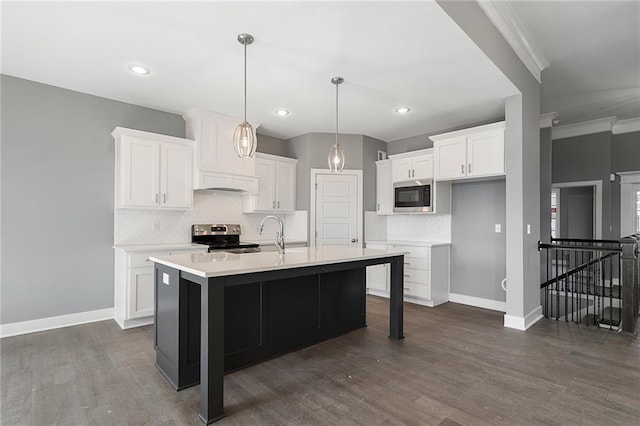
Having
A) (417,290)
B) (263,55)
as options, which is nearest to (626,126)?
(417,290)

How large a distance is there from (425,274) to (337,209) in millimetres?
1734

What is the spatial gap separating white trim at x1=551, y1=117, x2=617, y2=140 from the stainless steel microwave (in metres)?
3.40

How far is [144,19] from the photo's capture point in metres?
2.43

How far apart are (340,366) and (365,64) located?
2.72 m

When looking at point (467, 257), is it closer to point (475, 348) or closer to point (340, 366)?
point (475, 348)

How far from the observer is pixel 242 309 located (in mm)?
2607

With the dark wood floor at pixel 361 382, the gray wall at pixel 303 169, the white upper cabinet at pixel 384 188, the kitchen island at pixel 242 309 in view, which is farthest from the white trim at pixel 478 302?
the gray wall at pixel 303 169

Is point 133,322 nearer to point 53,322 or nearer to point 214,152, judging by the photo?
point 53,322

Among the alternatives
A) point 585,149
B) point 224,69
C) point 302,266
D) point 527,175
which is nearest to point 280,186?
point 224,69

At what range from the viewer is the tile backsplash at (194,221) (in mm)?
4047

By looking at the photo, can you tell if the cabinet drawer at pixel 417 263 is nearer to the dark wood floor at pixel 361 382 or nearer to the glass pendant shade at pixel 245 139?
the dark wood floor at pixel 361 382

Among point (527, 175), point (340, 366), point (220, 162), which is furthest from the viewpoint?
point (220, 162)

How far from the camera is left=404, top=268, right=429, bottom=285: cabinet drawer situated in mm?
4664

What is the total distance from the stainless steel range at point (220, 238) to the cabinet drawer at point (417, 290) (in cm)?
229
